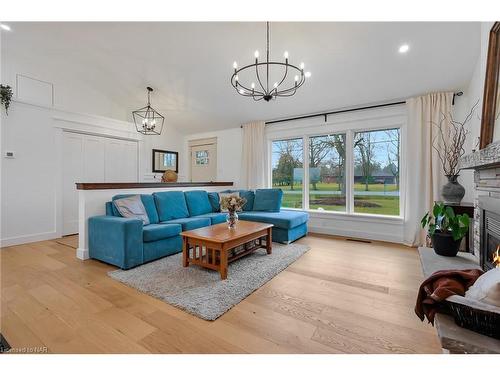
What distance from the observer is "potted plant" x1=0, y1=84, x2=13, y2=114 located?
3482 mm

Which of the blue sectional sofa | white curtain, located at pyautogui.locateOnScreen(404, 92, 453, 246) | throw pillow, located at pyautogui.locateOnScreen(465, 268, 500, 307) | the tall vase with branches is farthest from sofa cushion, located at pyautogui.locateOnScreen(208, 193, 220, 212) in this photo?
throw pillow, located at pyautogui.locateOnScreen(465, 268, 500, 307)

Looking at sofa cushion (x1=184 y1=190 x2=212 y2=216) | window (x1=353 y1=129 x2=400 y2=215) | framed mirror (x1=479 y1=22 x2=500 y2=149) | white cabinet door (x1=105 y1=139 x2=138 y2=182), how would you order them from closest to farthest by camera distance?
framed mirror (x1=479 y1=22 x2=500 y2=149)
window (x1=353 y1=129 x2=400 y2=215)
sofa cushion (x1=184 y1=190 x2=212 y2=216)
white cabinet door (x1=105 y1=139 x2=138 y2=182)

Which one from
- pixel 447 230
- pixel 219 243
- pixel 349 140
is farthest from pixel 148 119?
pixel 447 230

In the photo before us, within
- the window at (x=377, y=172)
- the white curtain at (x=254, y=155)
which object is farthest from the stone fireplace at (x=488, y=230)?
the white curtain at (x=254, y=155)

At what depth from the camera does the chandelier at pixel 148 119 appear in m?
4.71

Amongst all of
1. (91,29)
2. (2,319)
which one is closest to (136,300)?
(2,319)

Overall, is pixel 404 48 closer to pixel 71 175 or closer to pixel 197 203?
pixel 197 203

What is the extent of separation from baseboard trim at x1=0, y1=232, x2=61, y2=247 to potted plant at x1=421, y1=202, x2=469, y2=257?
18.7 feet

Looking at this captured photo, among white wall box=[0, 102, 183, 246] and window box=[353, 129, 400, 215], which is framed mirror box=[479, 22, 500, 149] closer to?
window box=[353, 129, 400, 215]

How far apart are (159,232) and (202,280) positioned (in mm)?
975

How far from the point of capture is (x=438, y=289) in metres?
1.27

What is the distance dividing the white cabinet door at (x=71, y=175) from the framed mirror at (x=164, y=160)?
161cm

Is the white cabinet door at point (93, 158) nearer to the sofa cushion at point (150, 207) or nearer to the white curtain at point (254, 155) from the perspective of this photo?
the sofa cushion at point (150, 207)

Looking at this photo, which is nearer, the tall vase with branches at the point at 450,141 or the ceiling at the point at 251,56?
the ceiling at the point at 251,56
